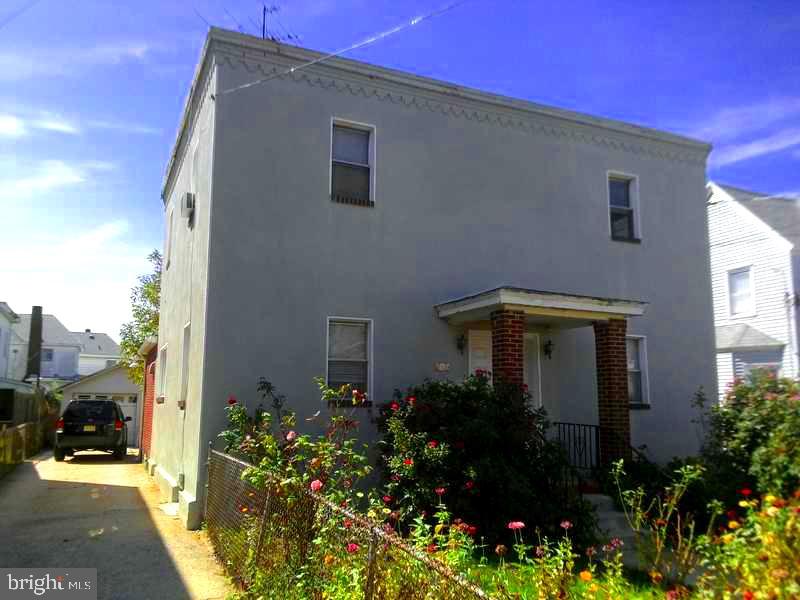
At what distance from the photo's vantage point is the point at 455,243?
10664 millimetres

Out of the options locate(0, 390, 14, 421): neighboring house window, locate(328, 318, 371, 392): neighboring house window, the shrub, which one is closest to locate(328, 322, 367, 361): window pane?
locate(328, 318, 371, 392): neighboring house window

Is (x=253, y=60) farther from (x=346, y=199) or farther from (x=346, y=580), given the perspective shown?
(x=346, y=580)

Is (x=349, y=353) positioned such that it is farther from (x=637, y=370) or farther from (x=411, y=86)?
(x=637, y=370)

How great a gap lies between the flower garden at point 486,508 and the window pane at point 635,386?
2119 mm

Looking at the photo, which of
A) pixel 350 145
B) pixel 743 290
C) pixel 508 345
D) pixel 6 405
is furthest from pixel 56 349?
pixel 508 345

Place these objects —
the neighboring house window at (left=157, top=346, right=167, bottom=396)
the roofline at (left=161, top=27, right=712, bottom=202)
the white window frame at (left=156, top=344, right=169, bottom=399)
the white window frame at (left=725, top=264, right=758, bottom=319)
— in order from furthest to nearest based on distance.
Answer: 1. the white window frame at (left=725, top=264, right=758, bottom=319)
2. the neighboring house window at (left=157, top=346, right=167, bottom=396)
3. the white window frame at (left=156, top=344, right=169, bottom=399)
4. the roofline at (left=161, top=27, right=712, bottom=202)

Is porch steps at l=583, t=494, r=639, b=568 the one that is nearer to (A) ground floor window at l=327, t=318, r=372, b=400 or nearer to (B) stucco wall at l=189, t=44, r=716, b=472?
(B) stucco wall at l=189, t=44, r=716, b=472

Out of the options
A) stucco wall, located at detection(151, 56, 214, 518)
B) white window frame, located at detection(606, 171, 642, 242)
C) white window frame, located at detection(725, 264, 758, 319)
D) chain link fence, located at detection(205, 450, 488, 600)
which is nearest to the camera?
chain link fence, located at detection(205, 450, 488, 600)

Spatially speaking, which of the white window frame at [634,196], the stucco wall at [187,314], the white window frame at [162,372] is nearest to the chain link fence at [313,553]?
the stucco wall at [187,314]

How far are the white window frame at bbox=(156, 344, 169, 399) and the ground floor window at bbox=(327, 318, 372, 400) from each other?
553cm

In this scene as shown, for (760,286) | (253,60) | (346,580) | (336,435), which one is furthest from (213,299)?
(760,286)

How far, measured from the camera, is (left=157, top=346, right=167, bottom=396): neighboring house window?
14098mm

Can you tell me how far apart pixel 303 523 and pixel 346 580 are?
94cm

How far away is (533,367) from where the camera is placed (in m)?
10.9
